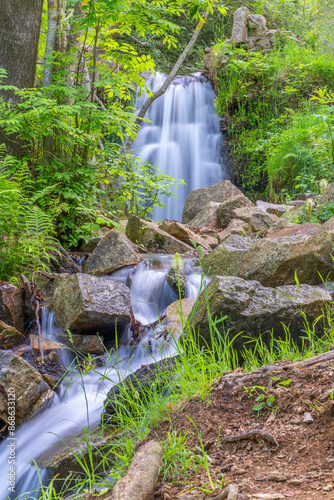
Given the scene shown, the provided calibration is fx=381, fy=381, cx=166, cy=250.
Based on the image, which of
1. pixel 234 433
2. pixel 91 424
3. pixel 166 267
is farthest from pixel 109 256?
pixel 234 433

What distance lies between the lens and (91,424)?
9.12 ft

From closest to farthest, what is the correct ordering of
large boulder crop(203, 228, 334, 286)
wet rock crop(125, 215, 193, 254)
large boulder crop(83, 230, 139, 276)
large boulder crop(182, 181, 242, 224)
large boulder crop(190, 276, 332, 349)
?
1. large boulder crop(190, 276, 332, 349)
2. large boulder crop(203, 228, 334, 286)
3. large boulder crop(83, 230, 139, 276)
4. wet rock crop(125, 215, 193, 254)
5. large boulder crop(182, 181, 242, 224)

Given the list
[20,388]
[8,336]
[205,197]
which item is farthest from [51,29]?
[20,388]

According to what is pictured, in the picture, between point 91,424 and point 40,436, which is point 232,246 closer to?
A: point 91,424

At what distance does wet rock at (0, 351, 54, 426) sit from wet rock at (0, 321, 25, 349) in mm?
567

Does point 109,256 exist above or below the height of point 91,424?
above

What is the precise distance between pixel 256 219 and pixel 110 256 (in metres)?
3.03

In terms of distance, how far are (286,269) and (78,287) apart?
6.44 feet

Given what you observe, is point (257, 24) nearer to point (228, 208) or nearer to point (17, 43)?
point (228, 208)

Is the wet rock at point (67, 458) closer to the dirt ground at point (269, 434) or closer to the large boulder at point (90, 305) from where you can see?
the dirt ground at point (269, 434)

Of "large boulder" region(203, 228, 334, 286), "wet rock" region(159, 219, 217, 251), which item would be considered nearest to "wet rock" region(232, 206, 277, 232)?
"wet rock" region(159, 219, 217, 251)

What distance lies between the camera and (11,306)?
11.9 feet

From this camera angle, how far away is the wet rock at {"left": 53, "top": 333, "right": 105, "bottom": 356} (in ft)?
11.8

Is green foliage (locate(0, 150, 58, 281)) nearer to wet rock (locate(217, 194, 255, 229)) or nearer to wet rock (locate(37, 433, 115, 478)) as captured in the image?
wet rock (locate(37, 433, 115, 478))
